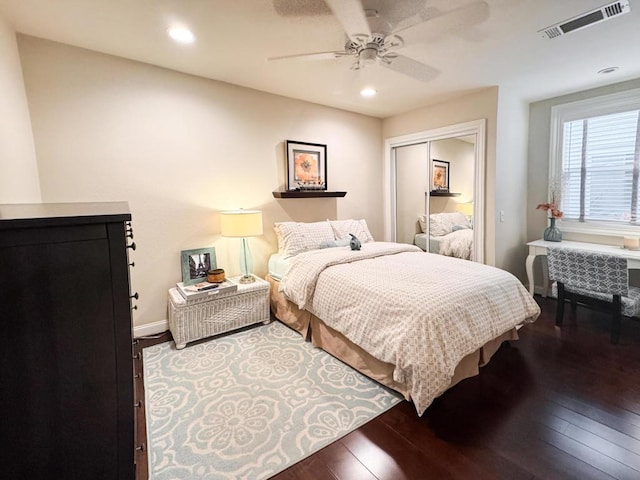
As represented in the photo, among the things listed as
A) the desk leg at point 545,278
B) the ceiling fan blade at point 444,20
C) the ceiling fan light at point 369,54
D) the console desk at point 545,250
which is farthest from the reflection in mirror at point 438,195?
the ceiling fan light at point 369,54

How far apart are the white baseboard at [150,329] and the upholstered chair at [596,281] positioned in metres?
3.94

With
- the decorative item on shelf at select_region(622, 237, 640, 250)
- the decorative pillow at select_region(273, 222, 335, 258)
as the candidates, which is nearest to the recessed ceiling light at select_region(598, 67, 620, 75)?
the decorative item on shelf at select_region(622, 237, 640, 250)

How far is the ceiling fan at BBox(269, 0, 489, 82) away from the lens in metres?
1.91

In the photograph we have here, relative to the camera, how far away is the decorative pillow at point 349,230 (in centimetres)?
398

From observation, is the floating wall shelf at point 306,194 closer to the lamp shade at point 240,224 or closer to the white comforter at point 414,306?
the lamp shade at point 240,224

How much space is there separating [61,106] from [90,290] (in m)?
2.51

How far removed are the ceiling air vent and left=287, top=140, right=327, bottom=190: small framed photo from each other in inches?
98.5

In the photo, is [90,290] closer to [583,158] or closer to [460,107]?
[460,107]

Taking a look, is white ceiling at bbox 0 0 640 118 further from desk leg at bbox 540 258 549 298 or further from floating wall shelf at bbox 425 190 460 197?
desk leg at bbox 540 258 549 298

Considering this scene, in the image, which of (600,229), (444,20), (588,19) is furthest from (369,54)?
(600,229)

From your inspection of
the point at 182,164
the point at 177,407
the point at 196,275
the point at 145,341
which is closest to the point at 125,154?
the point at 182,164

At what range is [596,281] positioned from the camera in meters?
2.77

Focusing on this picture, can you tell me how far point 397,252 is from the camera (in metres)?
3.42

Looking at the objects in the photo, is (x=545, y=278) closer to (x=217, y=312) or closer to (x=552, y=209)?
(x=552, y=209)
